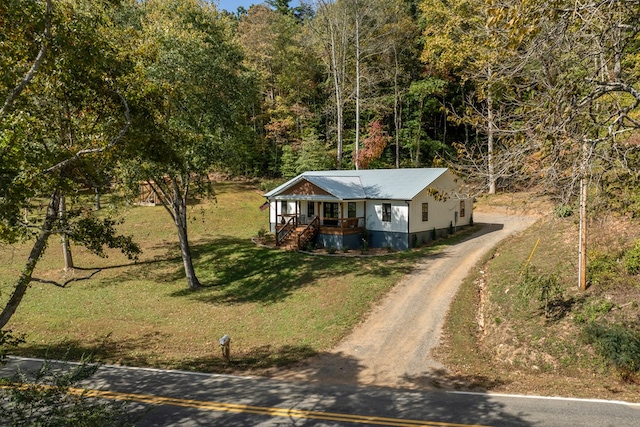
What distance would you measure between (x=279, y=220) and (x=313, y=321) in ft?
52.3

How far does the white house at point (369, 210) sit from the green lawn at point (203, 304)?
7.58ft

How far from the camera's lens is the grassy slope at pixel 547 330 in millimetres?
11352

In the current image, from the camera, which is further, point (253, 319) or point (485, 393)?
point (253, 319)

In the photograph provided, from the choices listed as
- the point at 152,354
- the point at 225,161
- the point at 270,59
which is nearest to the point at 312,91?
the point at 270,59

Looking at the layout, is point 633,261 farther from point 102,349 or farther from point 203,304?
point 102,349

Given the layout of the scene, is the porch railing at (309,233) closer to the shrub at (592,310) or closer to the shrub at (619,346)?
the shrub at (592,310)

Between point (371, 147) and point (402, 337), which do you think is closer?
point (402, 337)

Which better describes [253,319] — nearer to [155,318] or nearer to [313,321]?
[313,321]

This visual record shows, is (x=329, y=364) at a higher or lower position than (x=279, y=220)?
lower

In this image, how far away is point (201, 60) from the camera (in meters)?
19.8

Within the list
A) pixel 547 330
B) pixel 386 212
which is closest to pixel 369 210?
pixel 386 212

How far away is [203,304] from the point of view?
20.9 metres

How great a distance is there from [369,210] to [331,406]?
19.0 m

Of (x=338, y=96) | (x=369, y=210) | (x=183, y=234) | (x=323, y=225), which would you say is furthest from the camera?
(x=338, y=96)
